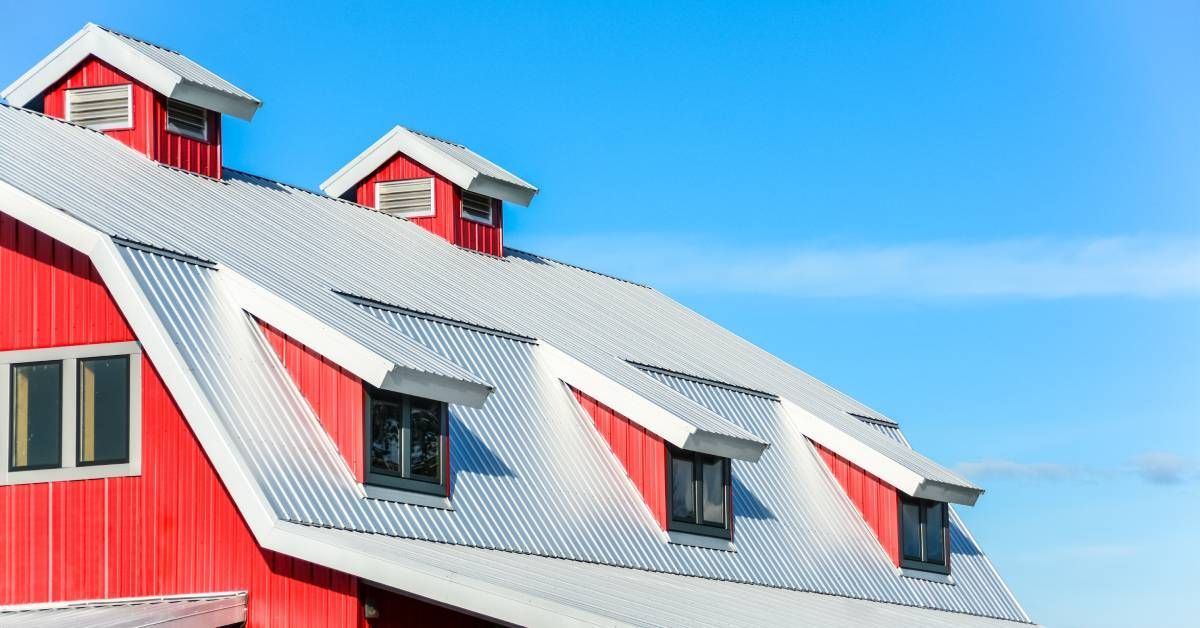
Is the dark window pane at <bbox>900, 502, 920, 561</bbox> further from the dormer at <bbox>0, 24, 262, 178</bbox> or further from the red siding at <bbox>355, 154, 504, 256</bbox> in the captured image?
the dormer at <bbox>0, 24, 262, 178</bbox>

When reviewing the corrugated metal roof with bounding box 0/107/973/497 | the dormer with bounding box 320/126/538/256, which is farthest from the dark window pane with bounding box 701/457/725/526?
the dormer with bounding box 320/126/538/256

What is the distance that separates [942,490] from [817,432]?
265cm

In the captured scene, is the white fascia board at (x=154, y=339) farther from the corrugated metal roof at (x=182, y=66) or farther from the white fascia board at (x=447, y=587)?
the corrugated metal roof at (x=182, y=66)

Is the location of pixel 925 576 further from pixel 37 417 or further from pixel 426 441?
pixel 37 417

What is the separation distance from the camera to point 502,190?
130 feet

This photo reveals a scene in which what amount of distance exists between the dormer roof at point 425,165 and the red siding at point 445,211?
18 cm

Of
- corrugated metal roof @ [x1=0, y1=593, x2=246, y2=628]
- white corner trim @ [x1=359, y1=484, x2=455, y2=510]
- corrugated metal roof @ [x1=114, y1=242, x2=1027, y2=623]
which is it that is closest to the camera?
corrugated metal roof @ [x1=0, y1=593, x2=246, y2=628]

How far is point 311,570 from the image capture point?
863 inches

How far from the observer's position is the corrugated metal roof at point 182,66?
32.1m

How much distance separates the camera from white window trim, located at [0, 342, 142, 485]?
23391 mm

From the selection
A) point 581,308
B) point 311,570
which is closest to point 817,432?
point 581,308

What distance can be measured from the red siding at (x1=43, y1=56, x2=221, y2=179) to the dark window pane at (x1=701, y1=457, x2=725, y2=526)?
32.9 feet

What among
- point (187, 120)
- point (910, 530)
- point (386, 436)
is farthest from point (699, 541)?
point (187, 120)

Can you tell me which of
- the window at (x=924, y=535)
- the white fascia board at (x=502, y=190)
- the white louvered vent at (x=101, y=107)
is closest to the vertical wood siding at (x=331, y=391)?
the white louvered vent at (x=101, y=107)
